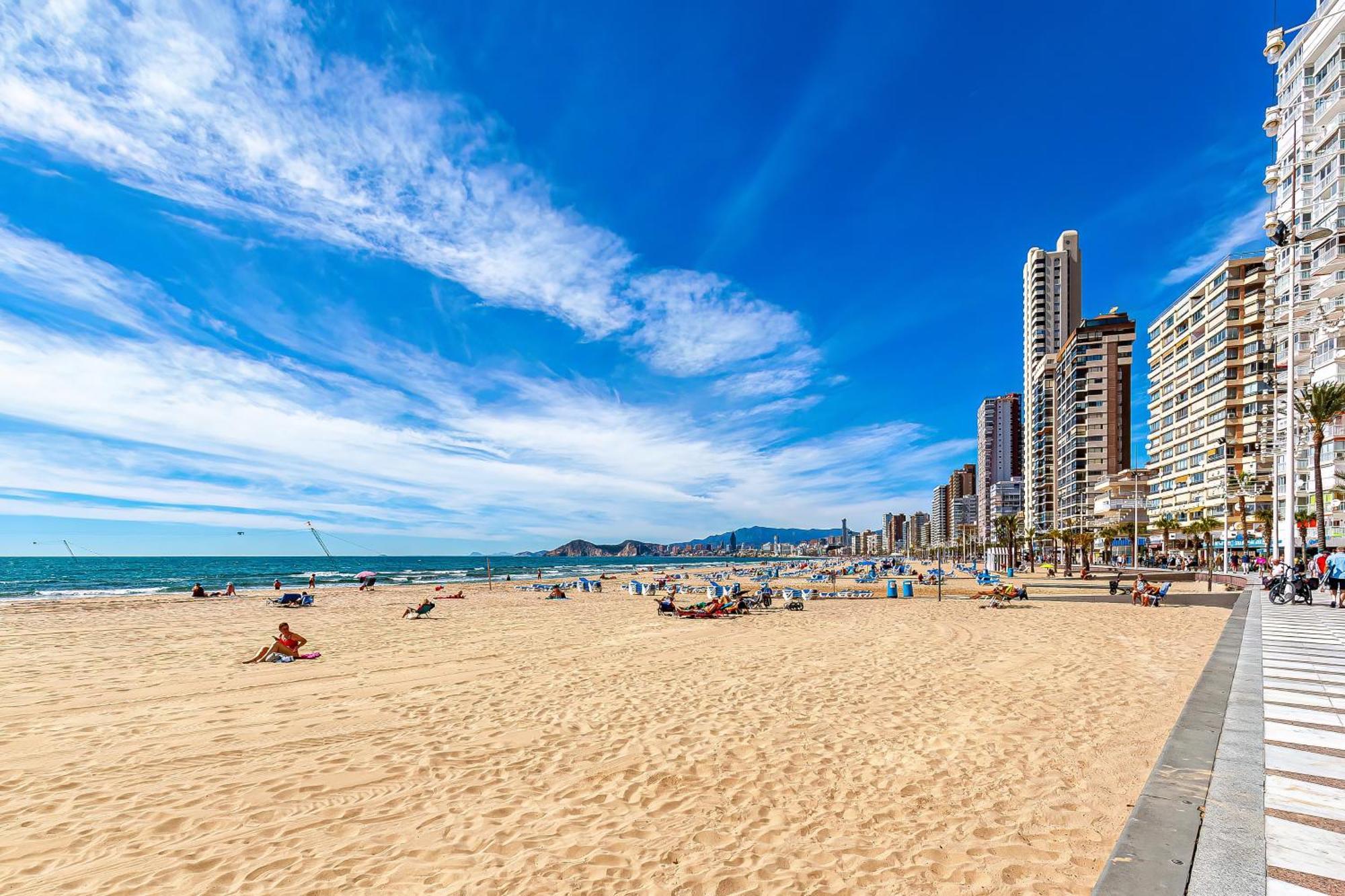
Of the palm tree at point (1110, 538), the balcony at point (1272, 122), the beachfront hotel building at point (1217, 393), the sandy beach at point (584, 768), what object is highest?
the balcony at point (1272, 122)

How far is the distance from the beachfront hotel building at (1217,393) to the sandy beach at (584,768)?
58.8m

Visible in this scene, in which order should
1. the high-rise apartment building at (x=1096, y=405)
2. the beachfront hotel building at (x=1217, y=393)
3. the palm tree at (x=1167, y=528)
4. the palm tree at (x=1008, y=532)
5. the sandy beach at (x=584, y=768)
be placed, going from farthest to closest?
the high-rise apartment building at (x=1096, y=405), the palm tree at (x=1008, y=532), the palm tree at (x=1167, y=528), the beachfront hotel building at (x=1217, y=393), the sandy beach at (x=584, y=768)

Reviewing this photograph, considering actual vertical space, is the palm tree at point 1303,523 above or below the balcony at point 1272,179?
below

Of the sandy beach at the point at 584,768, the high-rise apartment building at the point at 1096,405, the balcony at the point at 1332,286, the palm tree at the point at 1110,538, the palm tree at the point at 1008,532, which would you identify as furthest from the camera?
the high-rise apartment building at the point at 1096,405

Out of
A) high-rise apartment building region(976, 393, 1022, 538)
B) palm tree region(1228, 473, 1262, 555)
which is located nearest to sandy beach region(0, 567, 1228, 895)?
palm tree region(1228, 473, 1262, 555)

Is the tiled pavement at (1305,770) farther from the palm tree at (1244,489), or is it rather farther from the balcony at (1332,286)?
the palm tree at (1244,489)

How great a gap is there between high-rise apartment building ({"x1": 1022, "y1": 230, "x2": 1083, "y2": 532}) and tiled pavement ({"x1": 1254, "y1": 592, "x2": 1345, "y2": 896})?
113 m

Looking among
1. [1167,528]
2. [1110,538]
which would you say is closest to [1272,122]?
[1167,528]

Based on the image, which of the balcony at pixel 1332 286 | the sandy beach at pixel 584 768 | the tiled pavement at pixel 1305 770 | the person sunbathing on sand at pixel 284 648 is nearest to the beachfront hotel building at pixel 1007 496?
the balcony at pixel 1332 286

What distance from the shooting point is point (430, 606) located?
21781 mm

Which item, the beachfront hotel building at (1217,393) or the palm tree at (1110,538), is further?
the palm tree at (1110,538)

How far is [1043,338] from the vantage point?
11438 cm

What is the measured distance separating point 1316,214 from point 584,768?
57.9 m

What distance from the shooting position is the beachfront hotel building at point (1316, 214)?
37.6 metres
